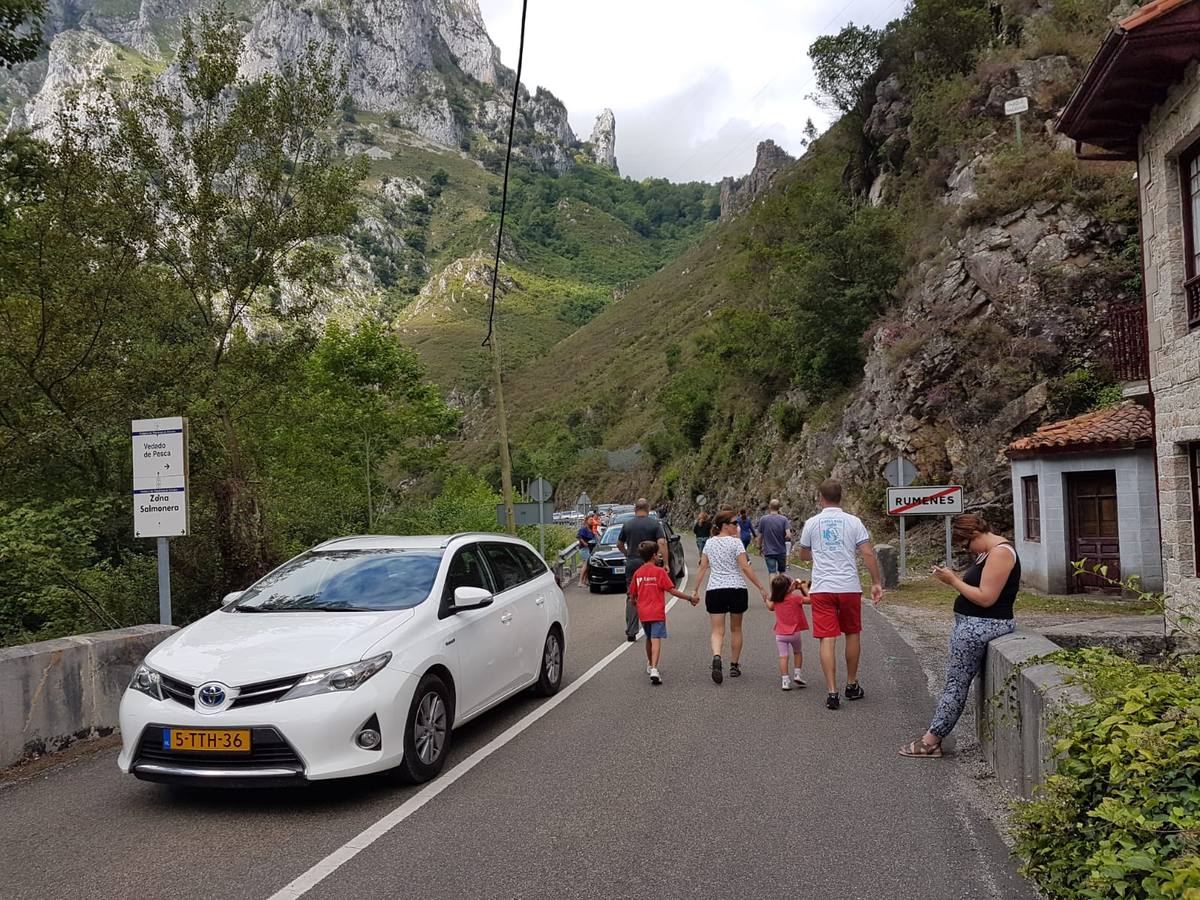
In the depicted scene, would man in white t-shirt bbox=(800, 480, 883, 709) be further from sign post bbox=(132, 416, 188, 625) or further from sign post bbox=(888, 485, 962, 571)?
sign post bbox=(888, 485, 962, 571)

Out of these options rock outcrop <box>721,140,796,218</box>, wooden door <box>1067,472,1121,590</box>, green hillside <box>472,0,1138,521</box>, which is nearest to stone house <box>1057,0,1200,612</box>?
wooden door <box>1067,472,1121,590</box>

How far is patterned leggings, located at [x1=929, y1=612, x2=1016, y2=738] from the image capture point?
20.7 feet

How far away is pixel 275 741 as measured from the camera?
5320 millimetres

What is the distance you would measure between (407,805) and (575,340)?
111 metres

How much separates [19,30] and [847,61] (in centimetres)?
3828

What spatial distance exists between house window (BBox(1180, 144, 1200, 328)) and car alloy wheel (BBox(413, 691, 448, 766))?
31.1 feet

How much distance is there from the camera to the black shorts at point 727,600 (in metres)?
9.49

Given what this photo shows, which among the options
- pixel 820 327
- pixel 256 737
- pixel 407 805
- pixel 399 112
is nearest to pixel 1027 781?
pixel 407 805

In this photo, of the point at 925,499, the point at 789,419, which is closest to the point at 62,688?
the point at 925,499

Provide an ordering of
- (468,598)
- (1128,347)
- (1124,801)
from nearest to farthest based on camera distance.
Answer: (1124,801), (468,598), (1128,347)

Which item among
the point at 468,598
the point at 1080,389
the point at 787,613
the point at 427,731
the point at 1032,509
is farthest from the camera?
the point at 1080,389

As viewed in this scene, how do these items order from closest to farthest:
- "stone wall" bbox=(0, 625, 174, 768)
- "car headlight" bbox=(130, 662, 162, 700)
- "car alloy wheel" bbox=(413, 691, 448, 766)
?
"car headlight" bbox=(130, 662, 162, 700), "car alloy wheel" bbox=(413, 691, 448, 766), "stone wall" bbox=(0, 625, 174, 768)

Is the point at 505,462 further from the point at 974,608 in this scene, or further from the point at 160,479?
the point at 974,608

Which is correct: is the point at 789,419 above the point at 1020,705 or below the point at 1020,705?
above
